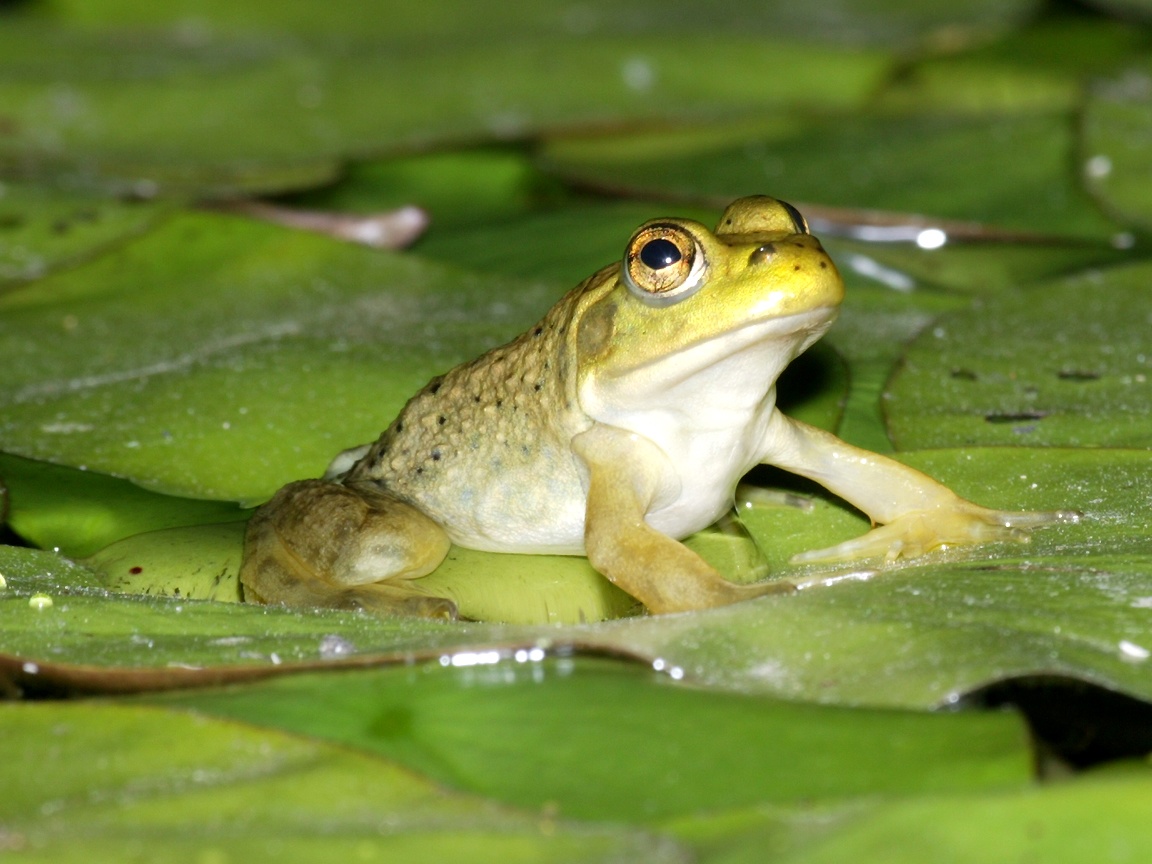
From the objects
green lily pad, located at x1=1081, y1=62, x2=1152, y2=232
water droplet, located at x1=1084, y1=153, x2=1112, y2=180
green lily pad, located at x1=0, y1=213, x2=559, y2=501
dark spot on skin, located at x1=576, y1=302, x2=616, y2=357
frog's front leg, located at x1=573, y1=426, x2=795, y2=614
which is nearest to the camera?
frog's front leg, located at x1=573, y1=426, x2=795, y2=614

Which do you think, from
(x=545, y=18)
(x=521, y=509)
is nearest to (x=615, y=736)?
(x=521, y=509)

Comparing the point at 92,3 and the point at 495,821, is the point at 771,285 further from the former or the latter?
the point at 92,3

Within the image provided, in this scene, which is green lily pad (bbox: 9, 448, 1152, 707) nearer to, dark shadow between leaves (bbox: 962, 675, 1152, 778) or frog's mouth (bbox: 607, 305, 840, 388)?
dark shadow between leaves (bbox: 962, 675, 1152, 778)

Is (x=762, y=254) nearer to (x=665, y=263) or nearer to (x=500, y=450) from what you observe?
(x=665, y=263)

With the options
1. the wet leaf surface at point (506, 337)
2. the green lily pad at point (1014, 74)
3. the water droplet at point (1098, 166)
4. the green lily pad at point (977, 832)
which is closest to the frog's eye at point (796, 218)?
the wet leaf surface at point (506, 337)

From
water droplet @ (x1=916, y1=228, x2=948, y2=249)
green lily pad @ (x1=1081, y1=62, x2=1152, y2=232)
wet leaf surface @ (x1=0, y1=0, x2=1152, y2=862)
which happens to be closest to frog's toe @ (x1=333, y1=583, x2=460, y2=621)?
wet leaf surface @ (x1=0, y1=0, x2=1152, y2=862)

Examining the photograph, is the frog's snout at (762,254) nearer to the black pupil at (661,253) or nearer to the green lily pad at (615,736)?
the black pupil at (661,253)
